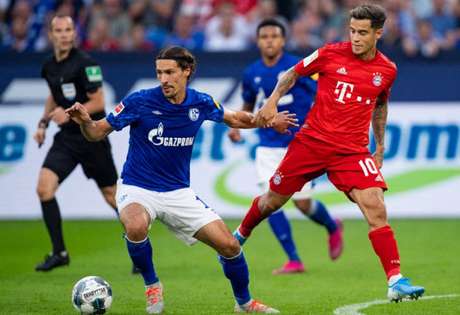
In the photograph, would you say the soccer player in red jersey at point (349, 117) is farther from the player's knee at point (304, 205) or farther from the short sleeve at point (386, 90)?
the player's knee at point (304, 205)

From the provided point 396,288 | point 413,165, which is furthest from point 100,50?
point 396,288

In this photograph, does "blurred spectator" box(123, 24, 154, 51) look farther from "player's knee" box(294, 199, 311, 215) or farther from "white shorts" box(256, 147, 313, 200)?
"player's knee" box(294, 199, 311, 215)

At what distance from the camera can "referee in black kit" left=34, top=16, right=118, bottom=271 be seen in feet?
38.8

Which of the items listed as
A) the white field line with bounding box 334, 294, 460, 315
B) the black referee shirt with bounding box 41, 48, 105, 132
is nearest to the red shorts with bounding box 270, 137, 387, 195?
the white field line with bounding box 334, 294, 460, 315

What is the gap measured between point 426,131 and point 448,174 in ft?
2.34

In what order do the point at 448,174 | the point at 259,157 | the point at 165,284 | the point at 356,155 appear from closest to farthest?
the point at 356,155 → the point at 165,284 → the point at 259,157 → the point at 448,174

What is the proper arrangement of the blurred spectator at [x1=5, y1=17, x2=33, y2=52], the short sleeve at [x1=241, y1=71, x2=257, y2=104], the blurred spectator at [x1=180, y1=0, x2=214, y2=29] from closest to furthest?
the short sleeve at [x1=241, y1=71, x2=257, y2=104], the blurred spectator at [x1=180, y1=0, x2=214, y2=29], the blurred spectator at [x1=5, y1=17, x2=33, y2=52]

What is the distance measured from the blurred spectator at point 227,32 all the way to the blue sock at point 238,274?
9.92 m

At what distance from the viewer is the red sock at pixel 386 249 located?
874cm

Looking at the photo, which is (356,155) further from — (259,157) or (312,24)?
(312,24)

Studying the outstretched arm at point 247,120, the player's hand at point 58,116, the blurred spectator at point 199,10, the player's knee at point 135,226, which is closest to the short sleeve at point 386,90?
the outstretched arm at point 247,120

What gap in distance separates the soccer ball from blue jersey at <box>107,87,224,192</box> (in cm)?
86

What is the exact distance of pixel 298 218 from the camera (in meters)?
17.1

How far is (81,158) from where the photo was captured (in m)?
12.1
